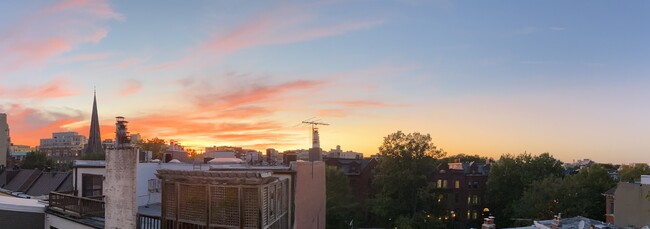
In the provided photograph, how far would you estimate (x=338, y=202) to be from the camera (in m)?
Answer: 42.2

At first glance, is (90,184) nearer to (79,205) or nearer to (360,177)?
(79,205)

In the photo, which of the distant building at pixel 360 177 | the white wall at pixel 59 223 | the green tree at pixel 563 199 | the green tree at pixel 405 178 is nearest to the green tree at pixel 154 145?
the distant building at pixel 360 177

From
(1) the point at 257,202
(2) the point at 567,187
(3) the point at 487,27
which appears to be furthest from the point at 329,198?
(1) the point at 257,202

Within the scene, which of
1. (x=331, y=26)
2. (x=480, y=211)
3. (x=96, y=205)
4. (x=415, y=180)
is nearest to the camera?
(x=96, y=205)

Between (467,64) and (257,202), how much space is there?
71.3 ft

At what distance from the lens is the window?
817 inches

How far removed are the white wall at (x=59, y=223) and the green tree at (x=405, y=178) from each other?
32.6 m

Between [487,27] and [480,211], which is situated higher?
[487,27]

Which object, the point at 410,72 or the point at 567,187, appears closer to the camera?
the point at 410,72

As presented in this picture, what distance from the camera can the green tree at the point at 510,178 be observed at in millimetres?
53562

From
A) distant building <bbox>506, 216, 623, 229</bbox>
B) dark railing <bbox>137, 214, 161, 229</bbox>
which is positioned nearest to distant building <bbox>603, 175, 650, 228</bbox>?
distant building <bbox>506, 216, 623, 229</bbox>

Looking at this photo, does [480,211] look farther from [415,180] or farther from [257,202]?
[257,202]

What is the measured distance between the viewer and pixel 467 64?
28359 mm

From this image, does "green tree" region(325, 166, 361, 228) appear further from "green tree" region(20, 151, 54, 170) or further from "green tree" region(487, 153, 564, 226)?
"green tree" region(20, 151, 54, 170)
